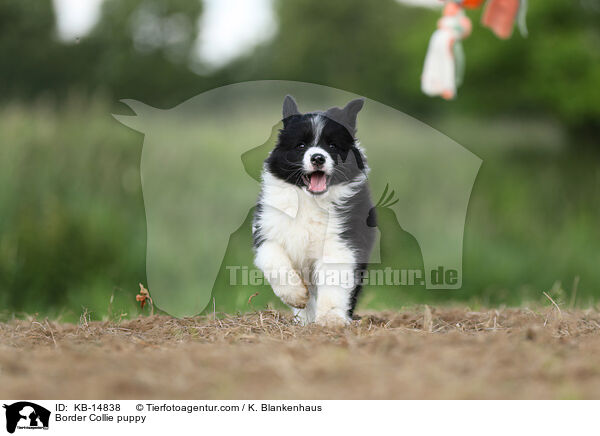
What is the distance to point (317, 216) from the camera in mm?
4449

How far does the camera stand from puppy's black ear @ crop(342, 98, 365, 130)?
4.20m

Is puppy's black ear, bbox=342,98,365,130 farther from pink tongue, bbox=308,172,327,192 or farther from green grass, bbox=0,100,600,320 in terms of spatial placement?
green grass, bbox=0,100,600,320

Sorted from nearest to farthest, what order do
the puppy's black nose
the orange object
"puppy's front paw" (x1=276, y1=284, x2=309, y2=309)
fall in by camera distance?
the orange object, the puppy's black nose, "puppy's front paw" (x1=276, y1=284, x2=309, y2=309)

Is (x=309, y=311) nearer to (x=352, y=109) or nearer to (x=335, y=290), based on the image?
(x=335, y=290)

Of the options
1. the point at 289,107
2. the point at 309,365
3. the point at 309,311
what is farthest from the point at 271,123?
the point at 309,365

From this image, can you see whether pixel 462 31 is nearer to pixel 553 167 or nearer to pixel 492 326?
pixel 492 326
